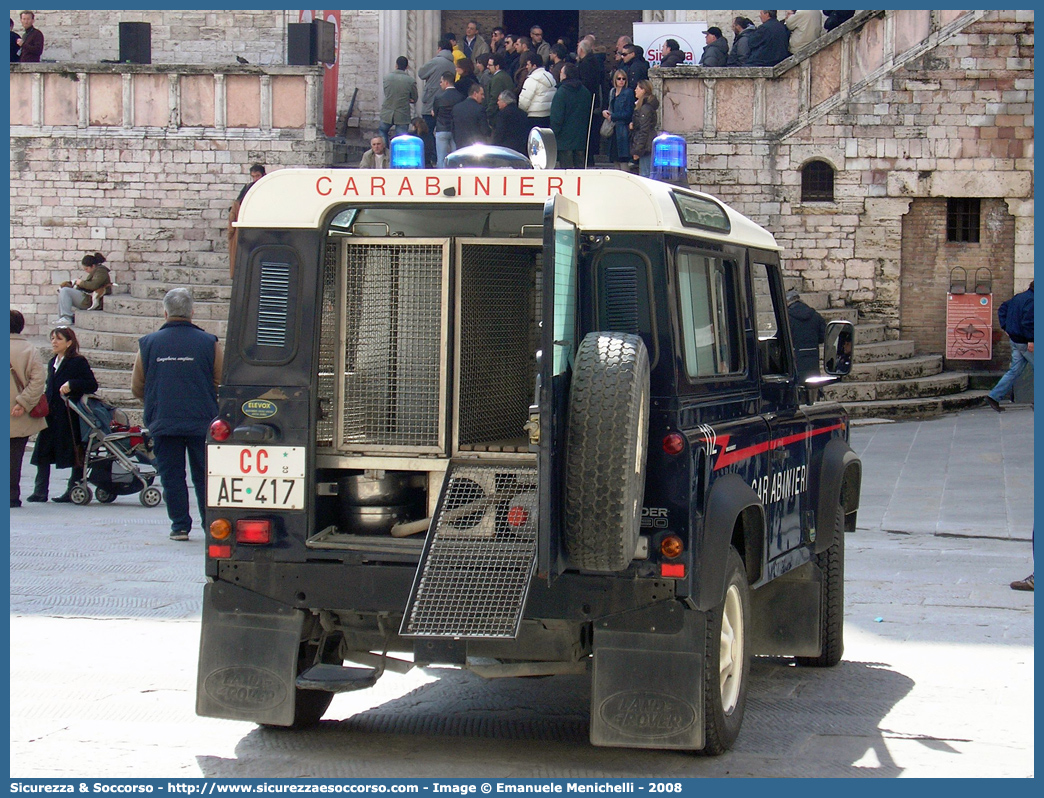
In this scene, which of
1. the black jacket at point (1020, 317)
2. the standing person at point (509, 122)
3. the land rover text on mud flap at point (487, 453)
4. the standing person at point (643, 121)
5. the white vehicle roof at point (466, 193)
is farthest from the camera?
the standing person at point (643, 121)

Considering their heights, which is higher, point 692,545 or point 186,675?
point 692,545

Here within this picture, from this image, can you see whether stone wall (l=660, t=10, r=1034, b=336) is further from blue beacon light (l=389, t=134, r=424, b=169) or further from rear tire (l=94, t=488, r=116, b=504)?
blue beacon light (l=389, t=134, r=424, b=169)

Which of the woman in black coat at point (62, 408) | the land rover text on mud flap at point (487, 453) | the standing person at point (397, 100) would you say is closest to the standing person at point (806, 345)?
the land rover text on mud flap at point (487, 453)

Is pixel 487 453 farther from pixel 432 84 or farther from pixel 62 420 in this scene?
pixel 432 84

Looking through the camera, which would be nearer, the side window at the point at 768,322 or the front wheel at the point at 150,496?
the side window at the point at 768,322

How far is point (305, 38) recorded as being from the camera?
24.0 m

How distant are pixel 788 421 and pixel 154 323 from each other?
49.8 ft

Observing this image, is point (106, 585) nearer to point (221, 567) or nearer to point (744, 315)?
point (221, 567)

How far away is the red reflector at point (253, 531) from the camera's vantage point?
205 inches

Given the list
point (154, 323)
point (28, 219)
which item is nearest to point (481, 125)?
point (154, 323)

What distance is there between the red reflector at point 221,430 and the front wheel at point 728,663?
1946 millimetres


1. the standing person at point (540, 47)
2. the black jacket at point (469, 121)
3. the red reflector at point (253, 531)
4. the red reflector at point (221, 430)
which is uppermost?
the standing person at point (540, 47)

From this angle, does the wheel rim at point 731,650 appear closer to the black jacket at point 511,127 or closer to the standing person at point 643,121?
the black jacket at point 511,127

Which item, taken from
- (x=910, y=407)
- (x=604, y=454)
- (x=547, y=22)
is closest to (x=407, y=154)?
(x=604, y=454)
